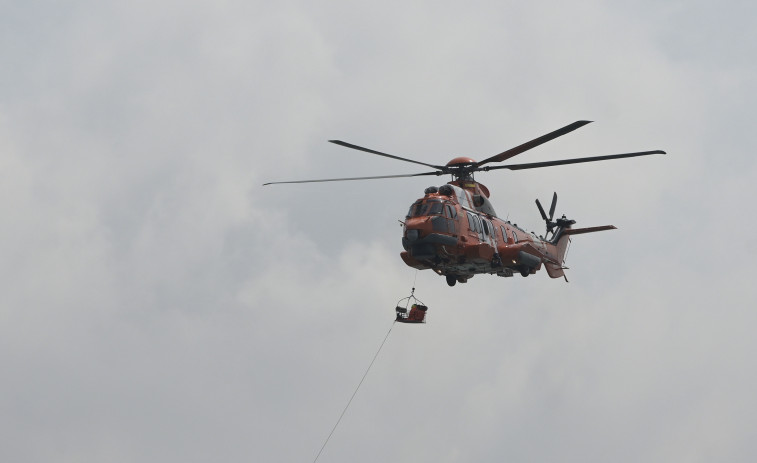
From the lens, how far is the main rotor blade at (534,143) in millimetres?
38028

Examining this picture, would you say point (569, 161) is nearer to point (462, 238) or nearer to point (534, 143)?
point (534, 143)

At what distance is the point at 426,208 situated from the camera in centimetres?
4294

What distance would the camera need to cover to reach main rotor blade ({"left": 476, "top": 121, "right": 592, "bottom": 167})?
38.0 meters

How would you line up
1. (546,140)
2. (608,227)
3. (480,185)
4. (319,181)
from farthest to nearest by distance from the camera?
(608,227) → (480,185) → (319,181) → (546,140)

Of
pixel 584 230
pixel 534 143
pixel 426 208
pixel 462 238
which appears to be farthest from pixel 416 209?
pixel 584 230

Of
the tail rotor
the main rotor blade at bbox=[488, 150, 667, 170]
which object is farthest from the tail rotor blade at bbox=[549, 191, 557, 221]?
the main rotor blade at bbox=[488, 150, 667, 170]

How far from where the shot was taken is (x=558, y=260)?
5334cm

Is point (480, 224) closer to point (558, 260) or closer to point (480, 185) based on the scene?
point (480, 185)

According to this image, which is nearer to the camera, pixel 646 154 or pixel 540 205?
pixel 646 154

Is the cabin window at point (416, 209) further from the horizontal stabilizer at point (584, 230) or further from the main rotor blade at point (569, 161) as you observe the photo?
the horizontal stabilizer at point (584, 230)

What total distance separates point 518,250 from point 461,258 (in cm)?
360

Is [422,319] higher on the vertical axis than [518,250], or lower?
lower

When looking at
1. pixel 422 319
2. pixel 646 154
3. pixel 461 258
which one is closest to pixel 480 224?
pixel 461 258

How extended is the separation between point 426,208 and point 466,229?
2.21 meters
